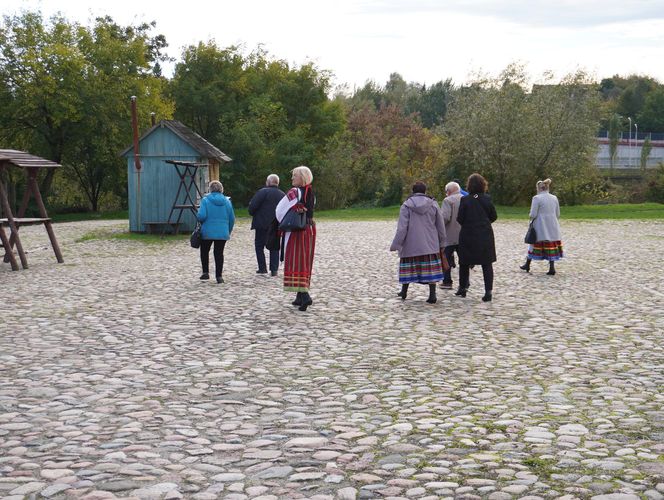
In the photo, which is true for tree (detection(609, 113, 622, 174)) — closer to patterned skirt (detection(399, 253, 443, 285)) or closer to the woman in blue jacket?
the woman in blue jacket

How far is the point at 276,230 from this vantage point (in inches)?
611

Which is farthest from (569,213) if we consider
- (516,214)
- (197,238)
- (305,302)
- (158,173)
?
(305,302)

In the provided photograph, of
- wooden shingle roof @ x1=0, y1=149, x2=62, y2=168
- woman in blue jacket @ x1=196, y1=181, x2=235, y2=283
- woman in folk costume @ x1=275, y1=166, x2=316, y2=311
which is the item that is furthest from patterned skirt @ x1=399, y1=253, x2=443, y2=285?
wooden shingle roof @ x1=0, y1=149, x2=62, y2=168

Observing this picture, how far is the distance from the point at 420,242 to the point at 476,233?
1.07 meters

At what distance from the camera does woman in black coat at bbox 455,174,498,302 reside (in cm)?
1336

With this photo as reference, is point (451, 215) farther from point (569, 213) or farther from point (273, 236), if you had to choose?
point (569, 213)

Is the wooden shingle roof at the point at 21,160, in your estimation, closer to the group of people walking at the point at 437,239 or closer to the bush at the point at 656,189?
the group of people walking at the point at 437,239

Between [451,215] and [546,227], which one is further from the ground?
[451,215]

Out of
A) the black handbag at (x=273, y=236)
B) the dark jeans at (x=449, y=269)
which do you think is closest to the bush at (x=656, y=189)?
the dark jeans at (x=449, y=269)

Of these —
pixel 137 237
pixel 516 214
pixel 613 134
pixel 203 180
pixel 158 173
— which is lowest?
pixel 137 237

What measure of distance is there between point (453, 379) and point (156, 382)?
264 centimetres

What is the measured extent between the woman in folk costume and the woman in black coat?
8.57 ft

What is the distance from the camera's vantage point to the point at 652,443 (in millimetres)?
5465

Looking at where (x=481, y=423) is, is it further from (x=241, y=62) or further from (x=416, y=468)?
(x=241, y=62)
